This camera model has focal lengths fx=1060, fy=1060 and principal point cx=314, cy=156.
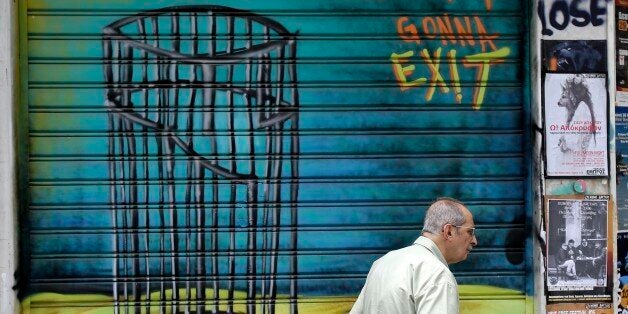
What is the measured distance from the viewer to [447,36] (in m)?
6.70

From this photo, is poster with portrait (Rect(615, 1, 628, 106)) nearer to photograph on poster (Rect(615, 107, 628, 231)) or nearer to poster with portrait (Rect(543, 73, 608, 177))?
photograph on poster (Rect(615, 107, 628, 231))

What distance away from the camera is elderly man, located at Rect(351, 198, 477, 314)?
14.5 feet

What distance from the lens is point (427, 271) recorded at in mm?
4465

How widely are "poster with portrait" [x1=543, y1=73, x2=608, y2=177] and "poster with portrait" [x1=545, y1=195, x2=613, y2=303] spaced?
198 mm

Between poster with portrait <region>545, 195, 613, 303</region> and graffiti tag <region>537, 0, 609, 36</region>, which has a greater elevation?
graffiti tag <region>537, 0, 609, 36</region>

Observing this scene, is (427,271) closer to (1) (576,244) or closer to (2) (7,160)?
(1) (576,244)

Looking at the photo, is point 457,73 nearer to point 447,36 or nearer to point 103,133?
point 447,36

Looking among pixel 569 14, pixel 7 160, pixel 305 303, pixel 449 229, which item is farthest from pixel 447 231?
pixel 7 160

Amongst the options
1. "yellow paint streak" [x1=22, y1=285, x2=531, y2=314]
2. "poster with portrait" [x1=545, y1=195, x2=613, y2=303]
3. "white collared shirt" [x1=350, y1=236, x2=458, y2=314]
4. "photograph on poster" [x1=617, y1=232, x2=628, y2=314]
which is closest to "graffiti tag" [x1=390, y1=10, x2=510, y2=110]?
"poster with portrait" [x1=545, y1=195, x2=613, y2=303]

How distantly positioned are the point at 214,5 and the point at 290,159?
1064 millimetres

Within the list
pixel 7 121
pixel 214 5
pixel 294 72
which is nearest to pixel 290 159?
pixel 294 72

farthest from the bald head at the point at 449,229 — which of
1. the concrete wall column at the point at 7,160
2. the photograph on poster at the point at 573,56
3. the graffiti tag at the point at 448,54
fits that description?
the concrete wall column at the point at 7,160

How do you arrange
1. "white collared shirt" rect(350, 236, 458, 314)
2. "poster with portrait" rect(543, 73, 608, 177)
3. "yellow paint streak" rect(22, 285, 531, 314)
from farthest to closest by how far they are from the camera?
"poster with portrait" rect(543, 73, 608, 177) → "yellow paint streak" rect(22, 285, 531, 314) → "white collared shirt" rect(350, 236, 458, 314)

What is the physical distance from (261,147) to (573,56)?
2043mm
